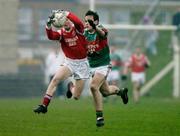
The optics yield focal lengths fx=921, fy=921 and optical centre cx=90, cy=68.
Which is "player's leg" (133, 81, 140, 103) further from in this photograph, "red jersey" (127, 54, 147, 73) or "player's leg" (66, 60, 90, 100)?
"player's leg" (66, 60, 90, 100)

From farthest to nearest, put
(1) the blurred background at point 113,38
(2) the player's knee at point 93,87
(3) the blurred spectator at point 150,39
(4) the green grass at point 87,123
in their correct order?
(3) the blurred spectator at point 150,39
(1) the blurred background at point 113,38
(2) the player's knee at point 93,87
(4) the green grass at point 87,123

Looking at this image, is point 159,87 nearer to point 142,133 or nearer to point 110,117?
point 110,117

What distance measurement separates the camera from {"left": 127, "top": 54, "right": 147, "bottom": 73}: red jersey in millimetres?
34688

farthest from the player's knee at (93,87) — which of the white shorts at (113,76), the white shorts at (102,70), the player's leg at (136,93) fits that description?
the white shorts at (113,76)

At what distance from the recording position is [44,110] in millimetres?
18375

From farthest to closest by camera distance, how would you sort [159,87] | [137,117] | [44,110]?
[159,87], [137,117], [44,110]

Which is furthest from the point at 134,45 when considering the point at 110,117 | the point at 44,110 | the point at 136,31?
the point at 44,110

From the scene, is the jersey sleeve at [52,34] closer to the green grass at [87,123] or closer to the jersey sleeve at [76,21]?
the jersey sleeve at [76,21]

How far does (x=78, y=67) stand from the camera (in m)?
19.2

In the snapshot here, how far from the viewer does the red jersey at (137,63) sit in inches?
1366

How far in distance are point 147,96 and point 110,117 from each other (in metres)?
20.1

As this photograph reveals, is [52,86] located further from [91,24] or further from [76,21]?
[91,24]

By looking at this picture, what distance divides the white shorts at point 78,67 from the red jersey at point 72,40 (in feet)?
0.28

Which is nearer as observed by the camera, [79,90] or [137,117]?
[79,90]
